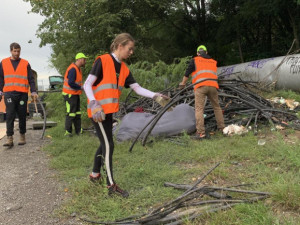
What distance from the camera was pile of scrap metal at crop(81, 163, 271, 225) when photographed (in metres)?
2.67

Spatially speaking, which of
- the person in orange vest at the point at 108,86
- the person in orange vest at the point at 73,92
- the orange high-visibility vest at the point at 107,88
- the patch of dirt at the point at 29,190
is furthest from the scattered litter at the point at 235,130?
the person in orange vest at the point at 73,92

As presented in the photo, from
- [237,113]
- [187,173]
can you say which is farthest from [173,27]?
[187,173]

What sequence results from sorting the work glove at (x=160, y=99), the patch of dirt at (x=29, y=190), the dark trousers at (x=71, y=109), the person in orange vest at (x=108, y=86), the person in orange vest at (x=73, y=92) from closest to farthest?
the patch of dirt at (x=29, y=190) → the person in orange vest at (x=108, y=86) → the work glove at (x=160, y=99) → the person in orange vest at (x=73, y=92) → the dark trousers at (x=71, y=109)

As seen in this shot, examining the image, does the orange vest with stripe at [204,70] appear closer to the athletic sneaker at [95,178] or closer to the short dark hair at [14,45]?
the athletic sneaker at [95,178]

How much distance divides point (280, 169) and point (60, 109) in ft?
26.8

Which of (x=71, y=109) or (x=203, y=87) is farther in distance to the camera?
(x=71, y=109)

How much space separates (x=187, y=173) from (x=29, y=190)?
2085 millimetres

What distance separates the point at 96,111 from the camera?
9.74 feet

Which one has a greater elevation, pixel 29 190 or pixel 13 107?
pixel 13 107

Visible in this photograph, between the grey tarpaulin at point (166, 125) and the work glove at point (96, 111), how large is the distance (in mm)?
2961

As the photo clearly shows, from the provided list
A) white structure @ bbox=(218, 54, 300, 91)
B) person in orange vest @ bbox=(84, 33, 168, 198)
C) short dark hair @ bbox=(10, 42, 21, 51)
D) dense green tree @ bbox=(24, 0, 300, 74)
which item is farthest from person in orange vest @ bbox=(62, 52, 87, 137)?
white structure @ bbox=(218, 54, 300, 91)

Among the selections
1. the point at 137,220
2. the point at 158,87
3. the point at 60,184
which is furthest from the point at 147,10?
the point at 137,220

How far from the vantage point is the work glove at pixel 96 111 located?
9.66 ft

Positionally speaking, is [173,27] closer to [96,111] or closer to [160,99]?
[160,99]
